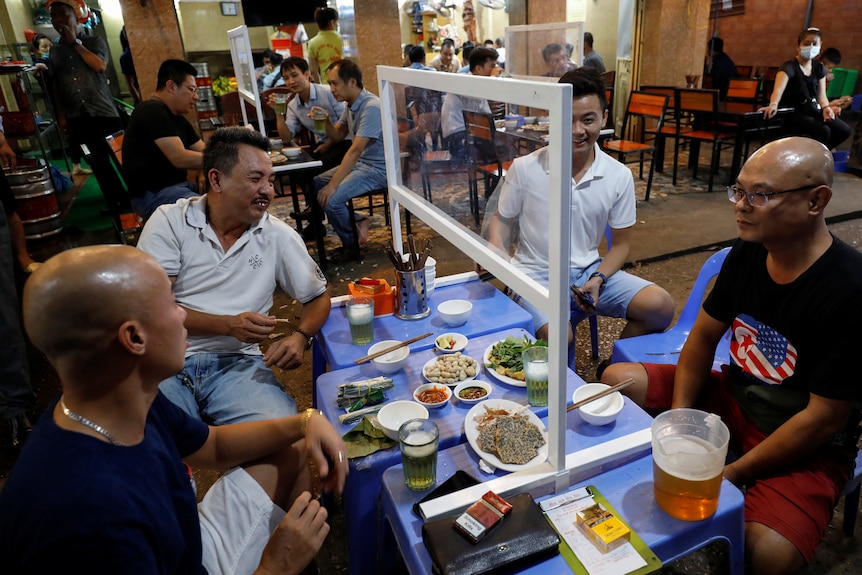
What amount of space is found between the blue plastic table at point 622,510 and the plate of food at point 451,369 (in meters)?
0.32

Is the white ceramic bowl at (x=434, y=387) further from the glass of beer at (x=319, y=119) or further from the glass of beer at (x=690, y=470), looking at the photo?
the glass of beer at (x=319, y=119)

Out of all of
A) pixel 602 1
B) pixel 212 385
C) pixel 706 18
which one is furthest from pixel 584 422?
pixel 602 1

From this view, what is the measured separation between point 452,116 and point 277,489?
129cm

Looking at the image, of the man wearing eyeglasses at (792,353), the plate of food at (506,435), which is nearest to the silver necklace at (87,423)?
the plate of food at (506,435)

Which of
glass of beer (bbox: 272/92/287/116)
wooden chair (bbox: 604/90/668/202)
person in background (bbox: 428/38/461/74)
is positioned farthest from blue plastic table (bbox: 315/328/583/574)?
person in background (bbox: 428/38/461/74)

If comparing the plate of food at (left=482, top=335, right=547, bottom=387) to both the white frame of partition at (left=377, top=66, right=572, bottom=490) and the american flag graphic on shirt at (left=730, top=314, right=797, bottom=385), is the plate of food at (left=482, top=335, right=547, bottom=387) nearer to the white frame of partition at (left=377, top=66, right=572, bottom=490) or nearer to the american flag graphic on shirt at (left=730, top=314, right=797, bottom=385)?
the white frame of partition at (left=377, top=66, right=572, bottom=490)

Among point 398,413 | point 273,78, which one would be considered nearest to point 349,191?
point 398,413

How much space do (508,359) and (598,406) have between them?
14.3 inches

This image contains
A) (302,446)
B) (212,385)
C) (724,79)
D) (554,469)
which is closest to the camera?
(554,469)

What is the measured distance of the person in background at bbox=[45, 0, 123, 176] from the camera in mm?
5676

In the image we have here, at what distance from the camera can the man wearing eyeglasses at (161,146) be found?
3.94 meters

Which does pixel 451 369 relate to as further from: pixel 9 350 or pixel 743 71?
pixel 743 71

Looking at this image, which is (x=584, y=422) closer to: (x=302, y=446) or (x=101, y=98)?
(x=302, y=446)

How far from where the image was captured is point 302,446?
1.76 meters
